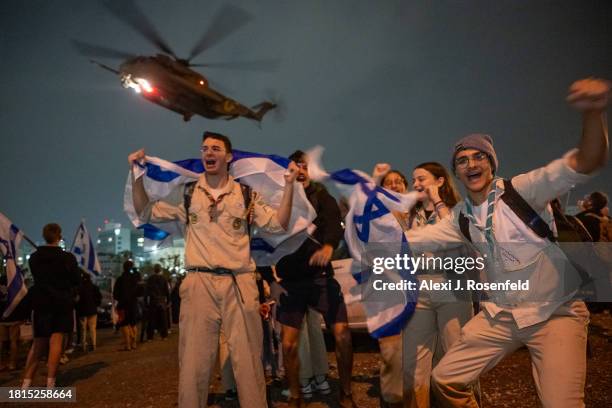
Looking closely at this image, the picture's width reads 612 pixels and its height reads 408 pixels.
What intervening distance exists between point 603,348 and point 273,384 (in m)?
4.97

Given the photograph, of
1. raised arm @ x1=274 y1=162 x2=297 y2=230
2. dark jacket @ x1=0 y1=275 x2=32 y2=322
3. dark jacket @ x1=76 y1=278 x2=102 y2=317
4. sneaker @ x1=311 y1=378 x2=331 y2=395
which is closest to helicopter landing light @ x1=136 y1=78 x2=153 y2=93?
dark jacket @ x1=76 y1=278 x2=102 y2=317

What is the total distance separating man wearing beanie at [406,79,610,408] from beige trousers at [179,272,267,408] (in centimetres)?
144

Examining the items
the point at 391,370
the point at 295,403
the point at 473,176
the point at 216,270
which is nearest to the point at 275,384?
the point at 295,403

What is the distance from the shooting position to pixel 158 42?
31.8 m

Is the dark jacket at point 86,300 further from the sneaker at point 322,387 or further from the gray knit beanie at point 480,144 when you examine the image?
the gray knit beanie at point 480,144

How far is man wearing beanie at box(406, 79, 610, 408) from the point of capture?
2.50m

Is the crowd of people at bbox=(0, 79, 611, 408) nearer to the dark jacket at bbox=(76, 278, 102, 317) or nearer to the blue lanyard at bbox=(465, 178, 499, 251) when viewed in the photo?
the blue lanyard at bbox=(465, 178, 499, 251)

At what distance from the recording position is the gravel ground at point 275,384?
488cm

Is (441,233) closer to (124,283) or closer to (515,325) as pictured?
(515,325)

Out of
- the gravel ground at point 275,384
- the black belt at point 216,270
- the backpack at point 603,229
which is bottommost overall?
the gravel ground at point 275,384

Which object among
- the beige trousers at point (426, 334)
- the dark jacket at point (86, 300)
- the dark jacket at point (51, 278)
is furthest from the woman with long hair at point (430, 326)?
the dark jacket at point (86, 300)

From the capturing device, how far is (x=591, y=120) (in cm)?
243

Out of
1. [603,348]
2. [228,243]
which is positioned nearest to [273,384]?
[228,243]

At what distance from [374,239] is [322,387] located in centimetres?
230
